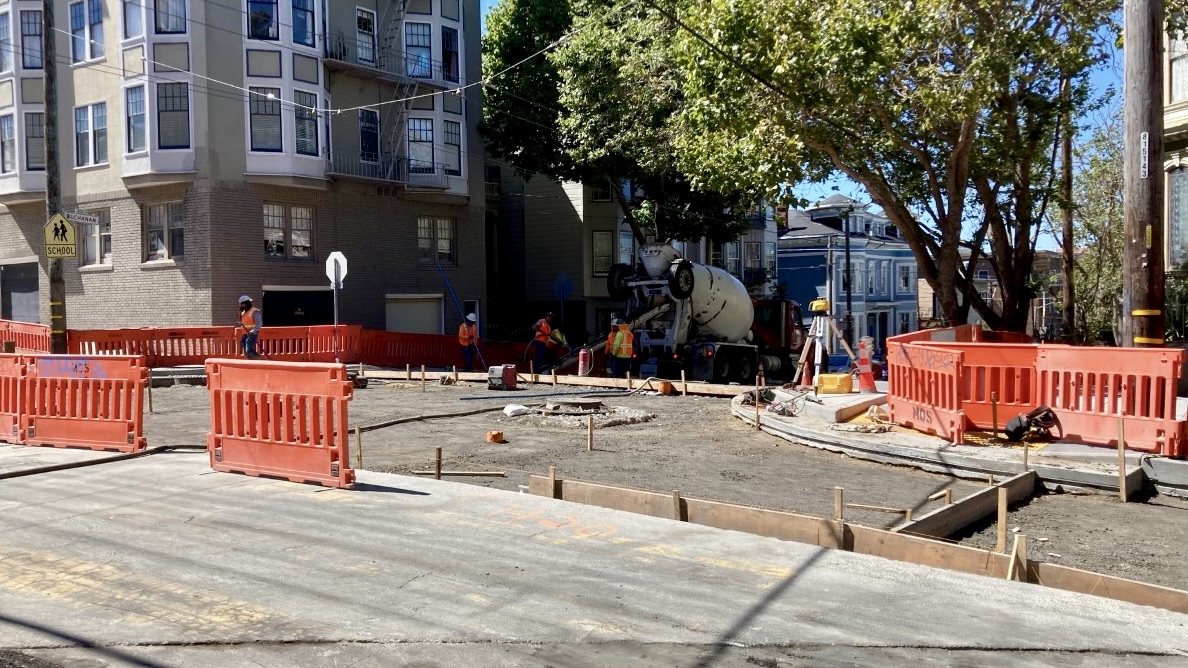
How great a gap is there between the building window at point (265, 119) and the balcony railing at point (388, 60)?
2.38 m

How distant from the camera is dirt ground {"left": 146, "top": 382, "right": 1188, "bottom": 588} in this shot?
7996mm

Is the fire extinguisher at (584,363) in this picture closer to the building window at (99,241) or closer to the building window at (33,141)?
the building window at (99,241)

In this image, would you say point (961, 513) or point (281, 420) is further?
point (281, 420)

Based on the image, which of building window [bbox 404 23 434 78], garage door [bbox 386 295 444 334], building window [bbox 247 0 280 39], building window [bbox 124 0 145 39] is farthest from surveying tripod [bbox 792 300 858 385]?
building window [bbox 124 0 145 39]

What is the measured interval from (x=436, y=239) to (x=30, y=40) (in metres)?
13.6

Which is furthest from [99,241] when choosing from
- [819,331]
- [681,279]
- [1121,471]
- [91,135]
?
[1121,471]

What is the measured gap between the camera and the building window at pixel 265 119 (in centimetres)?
Answer: 2697

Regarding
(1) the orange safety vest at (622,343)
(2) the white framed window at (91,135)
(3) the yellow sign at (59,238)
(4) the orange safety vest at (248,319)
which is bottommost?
(1) the orange safety vest at (622,343)

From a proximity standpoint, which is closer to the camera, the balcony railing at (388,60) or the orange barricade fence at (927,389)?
the orange barricade fence at (927,389)

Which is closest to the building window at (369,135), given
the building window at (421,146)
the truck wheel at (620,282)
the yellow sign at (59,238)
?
the building window at (421,146)

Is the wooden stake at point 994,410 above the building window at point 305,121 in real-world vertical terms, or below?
below

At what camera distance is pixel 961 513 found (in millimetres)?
7965

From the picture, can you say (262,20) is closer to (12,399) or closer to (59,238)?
(59,238)

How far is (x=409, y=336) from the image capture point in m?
26.8
